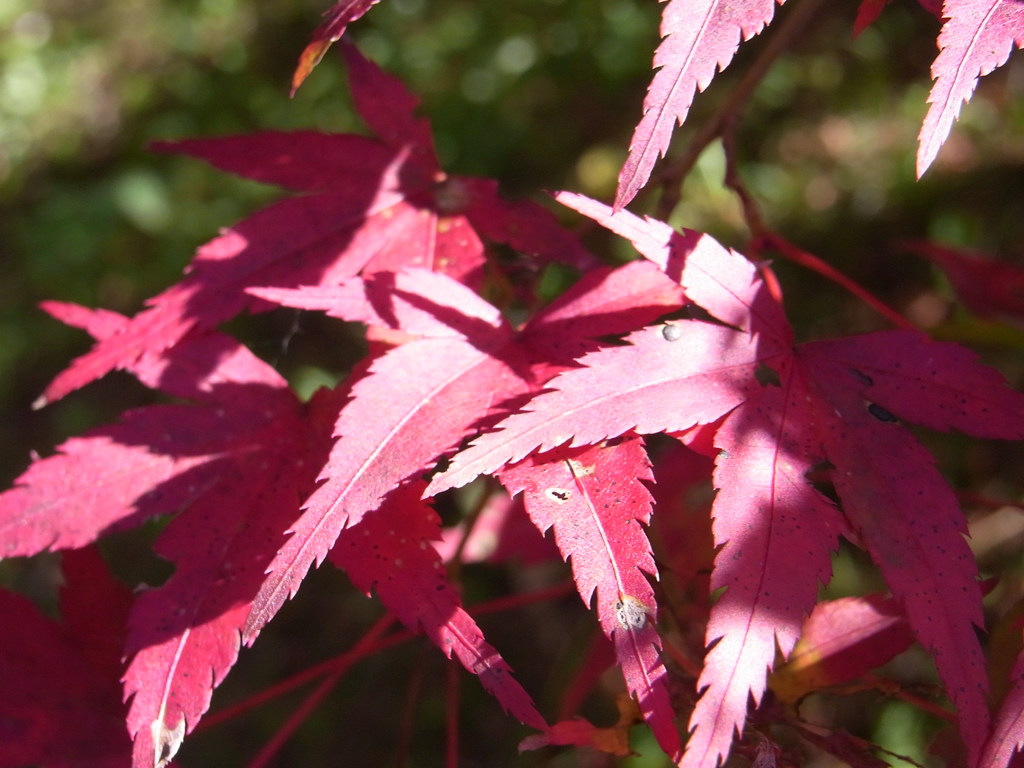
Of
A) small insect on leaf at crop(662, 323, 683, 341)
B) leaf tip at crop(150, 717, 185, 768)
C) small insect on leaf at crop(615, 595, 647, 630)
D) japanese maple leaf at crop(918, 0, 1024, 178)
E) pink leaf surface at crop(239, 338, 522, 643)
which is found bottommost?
leaf tip at crop(150, 717, 185, 768)

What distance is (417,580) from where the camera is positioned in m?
0.56

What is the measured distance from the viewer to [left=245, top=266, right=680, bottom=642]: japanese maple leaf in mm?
512

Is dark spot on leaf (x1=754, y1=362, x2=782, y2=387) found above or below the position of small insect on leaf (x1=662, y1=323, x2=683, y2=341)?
below

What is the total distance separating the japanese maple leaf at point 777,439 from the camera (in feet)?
1.62

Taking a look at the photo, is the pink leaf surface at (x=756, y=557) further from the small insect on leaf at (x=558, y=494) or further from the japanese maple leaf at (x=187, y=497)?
the japanese maple leaf at (x=187, y=497)

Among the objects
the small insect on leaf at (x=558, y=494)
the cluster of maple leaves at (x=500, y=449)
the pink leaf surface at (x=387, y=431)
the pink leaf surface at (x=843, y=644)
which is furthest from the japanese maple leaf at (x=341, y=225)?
the pink leaf surface at (x=843, y=644)

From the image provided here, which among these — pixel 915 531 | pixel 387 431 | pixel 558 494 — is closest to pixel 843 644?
pixel 915 531

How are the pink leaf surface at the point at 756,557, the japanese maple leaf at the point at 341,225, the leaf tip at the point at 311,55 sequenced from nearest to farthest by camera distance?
the pink leaf surface at the point at 756,557, the leaf tip at the point at 311,55, the japanese maple leaf at the point at 341,225

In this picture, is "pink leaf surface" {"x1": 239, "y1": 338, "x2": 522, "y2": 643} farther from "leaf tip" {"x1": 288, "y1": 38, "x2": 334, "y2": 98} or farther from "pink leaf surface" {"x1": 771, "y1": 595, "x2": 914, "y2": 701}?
"pink leaf surface" {"x1": 771, "y1": 595, "x2": 914, "y2": 701}

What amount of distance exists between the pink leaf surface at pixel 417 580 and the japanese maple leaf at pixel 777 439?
8cm

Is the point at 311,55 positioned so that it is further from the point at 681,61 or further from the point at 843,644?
the point at 843,644

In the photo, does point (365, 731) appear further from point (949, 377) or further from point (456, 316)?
point (949, 377)

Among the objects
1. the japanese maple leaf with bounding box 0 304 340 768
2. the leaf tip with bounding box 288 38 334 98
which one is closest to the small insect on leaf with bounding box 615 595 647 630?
the japanese maple leaf with bounding box 0 304 340 768

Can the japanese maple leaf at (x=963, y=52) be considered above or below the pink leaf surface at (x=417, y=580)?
A: above
